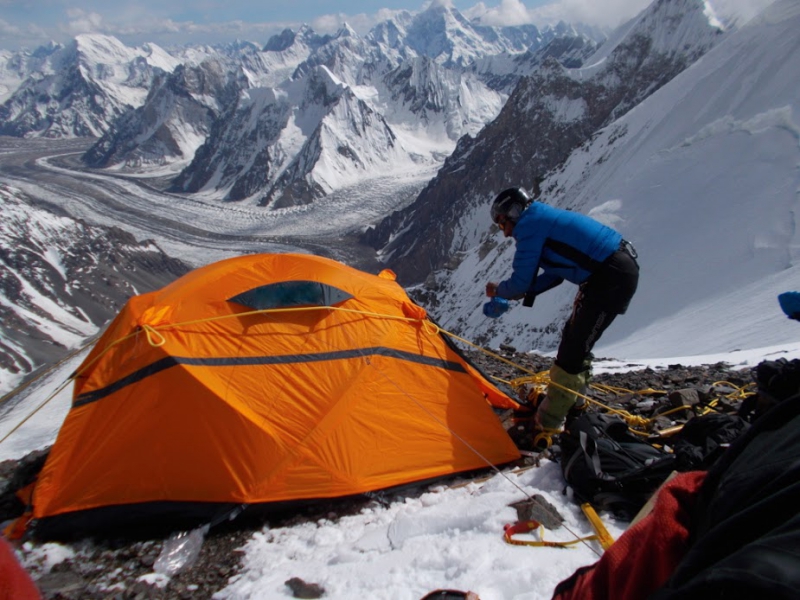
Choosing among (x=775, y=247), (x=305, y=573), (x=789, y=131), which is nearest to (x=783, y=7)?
(x=789, y=131)

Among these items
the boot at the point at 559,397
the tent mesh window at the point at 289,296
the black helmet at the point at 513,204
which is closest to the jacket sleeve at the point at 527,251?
the black helmet at the point at 513,204

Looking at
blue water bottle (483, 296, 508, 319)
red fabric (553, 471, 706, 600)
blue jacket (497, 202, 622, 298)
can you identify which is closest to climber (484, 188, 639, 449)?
blue jacket (497, 202, 622, 298)

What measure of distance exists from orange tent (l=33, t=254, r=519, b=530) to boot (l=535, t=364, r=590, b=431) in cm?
57

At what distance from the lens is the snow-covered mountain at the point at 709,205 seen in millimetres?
14430

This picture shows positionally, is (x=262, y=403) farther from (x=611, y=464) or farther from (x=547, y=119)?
(x=547, y=119)

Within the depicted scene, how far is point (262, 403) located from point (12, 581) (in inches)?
154

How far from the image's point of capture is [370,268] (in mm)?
134750

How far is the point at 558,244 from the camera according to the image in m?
5.90

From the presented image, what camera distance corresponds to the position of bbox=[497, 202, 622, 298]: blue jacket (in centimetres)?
581

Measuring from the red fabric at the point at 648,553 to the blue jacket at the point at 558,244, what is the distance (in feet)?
12.8

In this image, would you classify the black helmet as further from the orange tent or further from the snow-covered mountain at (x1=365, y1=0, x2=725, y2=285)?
the snow-covered mountain at (x1=365, y1=0, x2=725, y2=285)

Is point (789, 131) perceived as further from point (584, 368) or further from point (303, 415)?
point (303, 415)

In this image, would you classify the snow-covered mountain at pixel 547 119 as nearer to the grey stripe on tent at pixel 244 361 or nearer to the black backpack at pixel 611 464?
the grey stripe on tent at pixel 244 361

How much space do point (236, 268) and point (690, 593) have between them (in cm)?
634
